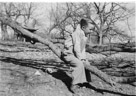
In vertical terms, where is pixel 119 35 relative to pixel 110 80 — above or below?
above

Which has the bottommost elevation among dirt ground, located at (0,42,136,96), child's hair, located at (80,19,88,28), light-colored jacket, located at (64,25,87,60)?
dirt ground, located at (0,42,136,96)

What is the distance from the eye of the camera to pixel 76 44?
4688mm

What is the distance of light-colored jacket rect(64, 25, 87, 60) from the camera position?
4.69m

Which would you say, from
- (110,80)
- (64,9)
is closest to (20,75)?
(110,80)

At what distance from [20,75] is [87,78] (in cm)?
193

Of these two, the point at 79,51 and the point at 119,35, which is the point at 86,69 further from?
the point at 119,35

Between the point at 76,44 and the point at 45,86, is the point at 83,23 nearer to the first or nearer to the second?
the point at 76,44

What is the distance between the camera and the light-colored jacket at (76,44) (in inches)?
185

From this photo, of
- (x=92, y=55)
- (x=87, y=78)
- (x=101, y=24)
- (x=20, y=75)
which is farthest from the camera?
(x=101, y=24)

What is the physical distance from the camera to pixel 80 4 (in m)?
34.9

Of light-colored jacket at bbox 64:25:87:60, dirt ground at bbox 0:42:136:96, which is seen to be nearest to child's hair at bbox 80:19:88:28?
light-colored jacket at bbox 64:25:87:60

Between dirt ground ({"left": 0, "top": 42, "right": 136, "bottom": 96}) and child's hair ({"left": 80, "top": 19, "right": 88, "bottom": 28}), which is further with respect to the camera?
child's hair ({"left": 80, "top": 19, "right": 88, "bottom": 28})

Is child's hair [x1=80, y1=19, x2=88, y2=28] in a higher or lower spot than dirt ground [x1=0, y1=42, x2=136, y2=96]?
higher

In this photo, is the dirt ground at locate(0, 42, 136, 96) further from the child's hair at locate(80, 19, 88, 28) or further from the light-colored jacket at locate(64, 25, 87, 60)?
the child's hair at locate(80, 19, 88, 28)
